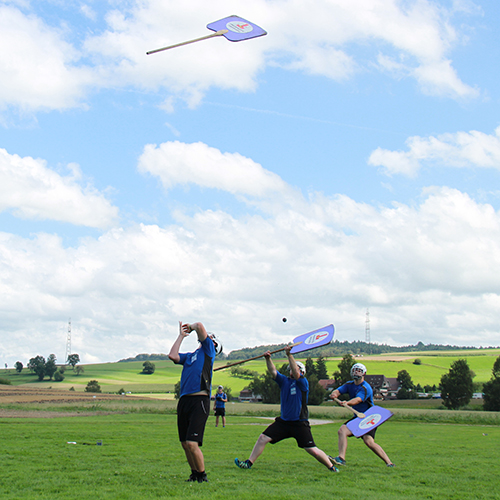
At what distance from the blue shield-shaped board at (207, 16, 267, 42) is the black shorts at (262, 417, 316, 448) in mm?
10047

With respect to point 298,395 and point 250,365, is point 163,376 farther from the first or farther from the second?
point 298,395

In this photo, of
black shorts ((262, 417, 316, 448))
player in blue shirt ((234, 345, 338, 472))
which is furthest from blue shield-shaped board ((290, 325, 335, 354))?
black shorts ((262, 417, 316, 448))

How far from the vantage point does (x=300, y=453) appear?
15016 millimetres

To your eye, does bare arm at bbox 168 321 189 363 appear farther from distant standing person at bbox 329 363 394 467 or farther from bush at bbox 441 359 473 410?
bush at bbox 441 359 473 410

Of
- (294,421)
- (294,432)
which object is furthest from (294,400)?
(294,432)

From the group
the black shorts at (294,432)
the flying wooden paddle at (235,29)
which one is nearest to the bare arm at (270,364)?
the black shorts at (294,432)

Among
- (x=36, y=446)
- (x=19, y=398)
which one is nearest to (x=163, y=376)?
(x=19, y=398)

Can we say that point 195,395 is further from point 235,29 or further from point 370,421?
point 235,29

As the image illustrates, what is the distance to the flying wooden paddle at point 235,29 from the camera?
46.5 feet

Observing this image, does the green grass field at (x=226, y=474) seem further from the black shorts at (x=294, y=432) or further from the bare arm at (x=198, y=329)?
the bare arm at (x=198, y=329)

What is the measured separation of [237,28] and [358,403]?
34.8 feet

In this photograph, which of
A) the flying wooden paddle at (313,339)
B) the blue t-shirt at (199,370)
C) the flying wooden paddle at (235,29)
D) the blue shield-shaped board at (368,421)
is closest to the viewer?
the blue t-shirt at (199,370)

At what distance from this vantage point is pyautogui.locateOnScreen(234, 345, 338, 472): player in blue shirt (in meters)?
10.7

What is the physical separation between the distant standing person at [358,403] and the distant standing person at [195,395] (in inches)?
149
